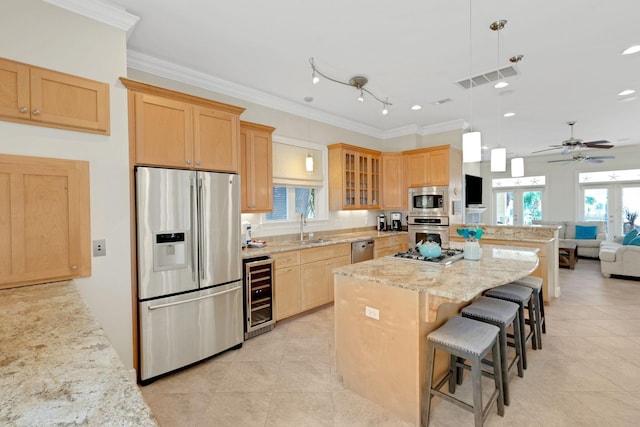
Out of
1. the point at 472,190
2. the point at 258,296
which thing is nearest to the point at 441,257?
the point at 258,296

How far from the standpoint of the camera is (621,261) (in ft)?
18.1

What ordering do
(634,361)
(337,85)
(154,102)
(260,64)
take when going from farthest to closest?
1. (337,85)
2. (260,64)
3. (634,361)
4. (154,102)

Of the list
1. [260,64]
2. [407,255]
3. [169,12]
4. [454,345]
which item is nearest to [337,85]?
[260,64]

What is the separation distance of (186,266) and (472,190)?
5.41 meters

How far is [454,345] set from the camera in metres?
1.83

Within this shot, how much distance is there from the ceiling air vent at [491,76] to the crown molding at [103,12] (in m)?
3.56

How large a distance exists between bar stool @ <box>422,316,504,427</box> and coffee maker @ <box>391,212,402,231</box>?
12.2 feet

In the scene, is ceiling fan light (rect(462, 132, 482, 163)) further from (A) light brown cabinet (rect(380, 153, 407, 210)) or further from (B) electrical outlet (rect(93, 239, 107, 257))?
(B) electrical outlet (rect(93, 239, 107, 257))

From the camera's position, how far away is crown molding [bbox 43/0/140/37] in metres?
2.15

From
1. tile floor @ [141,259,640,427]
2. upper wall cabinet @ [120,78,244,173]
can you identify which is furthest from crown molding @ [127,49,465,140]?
tile floor @ [141,259,640,427]

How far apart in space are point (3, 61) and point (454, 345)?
334cm

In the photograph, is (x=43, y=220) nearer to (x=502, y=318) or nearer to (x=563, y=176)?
(x=502, y=318)

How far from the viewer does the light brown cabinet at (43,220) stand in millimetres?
1895

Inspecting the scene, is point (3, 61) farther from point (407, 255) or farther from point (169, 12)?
point (407, 255)
